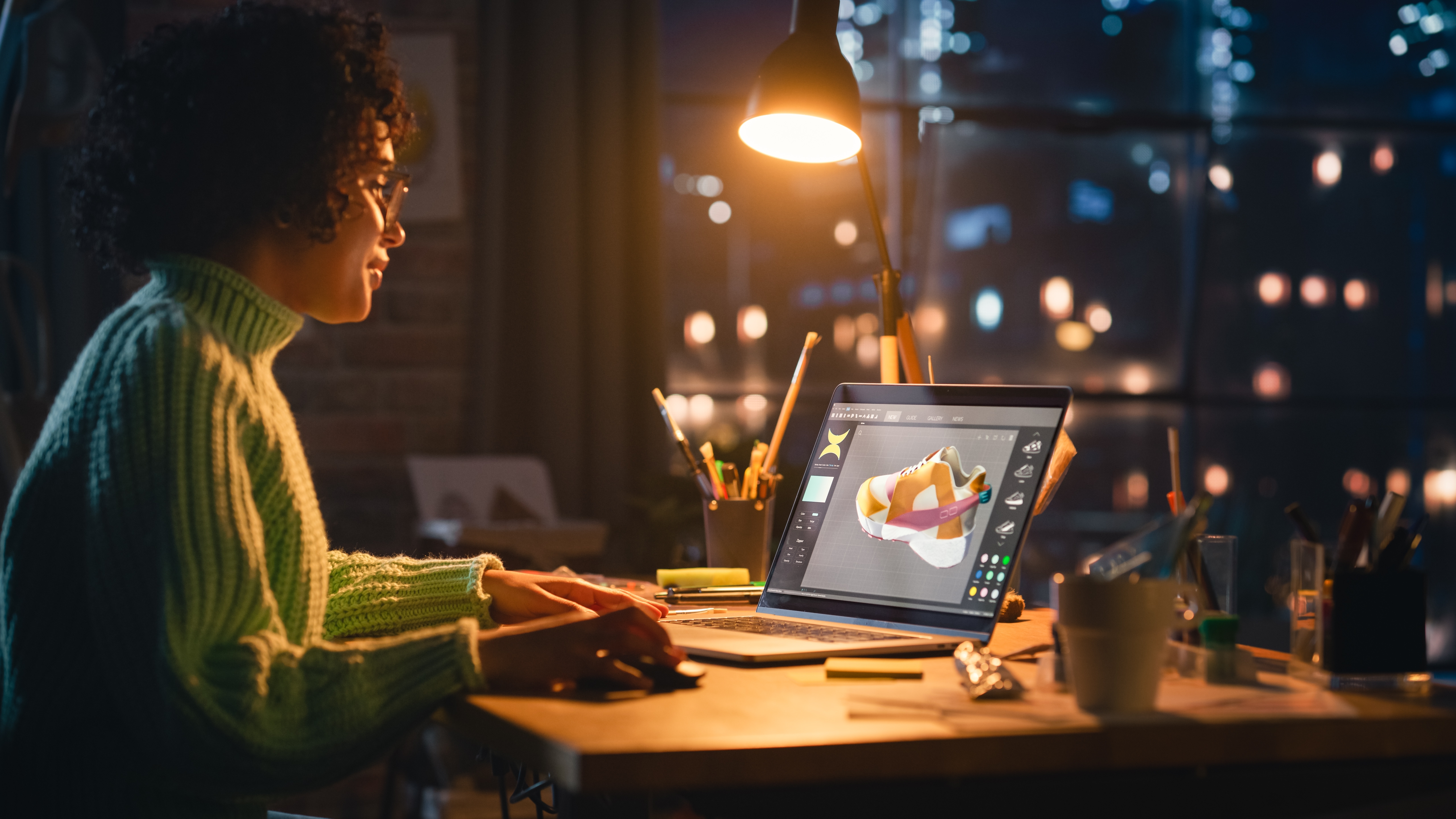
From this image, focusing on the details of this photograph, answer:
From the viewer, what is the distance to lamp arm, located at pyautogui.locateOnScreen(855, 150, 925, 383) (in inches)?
54.4

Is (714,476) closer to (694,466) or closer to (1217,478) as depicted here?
(694,466)

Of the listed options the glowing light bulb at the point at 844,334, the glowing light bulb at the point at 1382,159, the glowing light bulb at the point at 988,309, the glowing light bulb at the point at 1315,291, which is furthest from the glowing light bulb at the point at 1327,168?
the glowing light bulb at the point at 844,334

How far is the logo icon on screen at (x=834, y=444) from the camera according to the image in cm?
124

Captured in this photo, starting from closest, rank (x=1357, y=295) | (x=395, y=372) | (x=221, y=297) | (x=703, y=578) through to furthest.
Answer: (x=221, y=297)
(x=703, y=578)
(x=395, y=372)
(x=1357, y=295)

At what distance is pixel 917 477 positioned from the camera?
44.5 inches

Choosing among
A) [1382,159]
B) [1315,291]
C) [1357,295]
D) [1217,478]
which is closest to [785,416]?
[1217,478]

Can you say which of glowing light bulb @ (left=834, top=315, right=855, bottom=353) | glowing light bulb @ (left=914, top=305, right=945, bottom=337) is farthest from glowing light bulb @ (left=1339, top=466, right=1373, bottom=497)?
glowing light bulb @ (left=834, top=315, right=855, bottom=353)

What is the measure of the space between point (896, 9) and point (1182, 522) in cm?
287

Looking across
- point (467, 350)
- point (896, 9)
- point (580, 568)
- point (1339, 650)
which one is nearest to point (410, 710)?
point (1339, 650)

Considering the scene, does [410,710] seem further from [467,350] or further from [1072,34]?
[1072,34]

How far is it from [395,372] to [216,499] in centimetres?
202

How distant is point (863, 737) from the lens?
651 mm

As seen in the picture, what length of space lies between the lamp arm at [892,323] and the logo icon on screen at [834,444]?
6.4 inches

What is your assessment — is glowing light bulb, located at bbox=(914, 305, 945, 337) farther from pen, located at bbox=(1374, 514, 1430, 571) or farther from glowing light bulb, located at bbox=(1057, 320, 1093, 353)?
pen, located at bbox=(1374, 514, 1430, 571)
